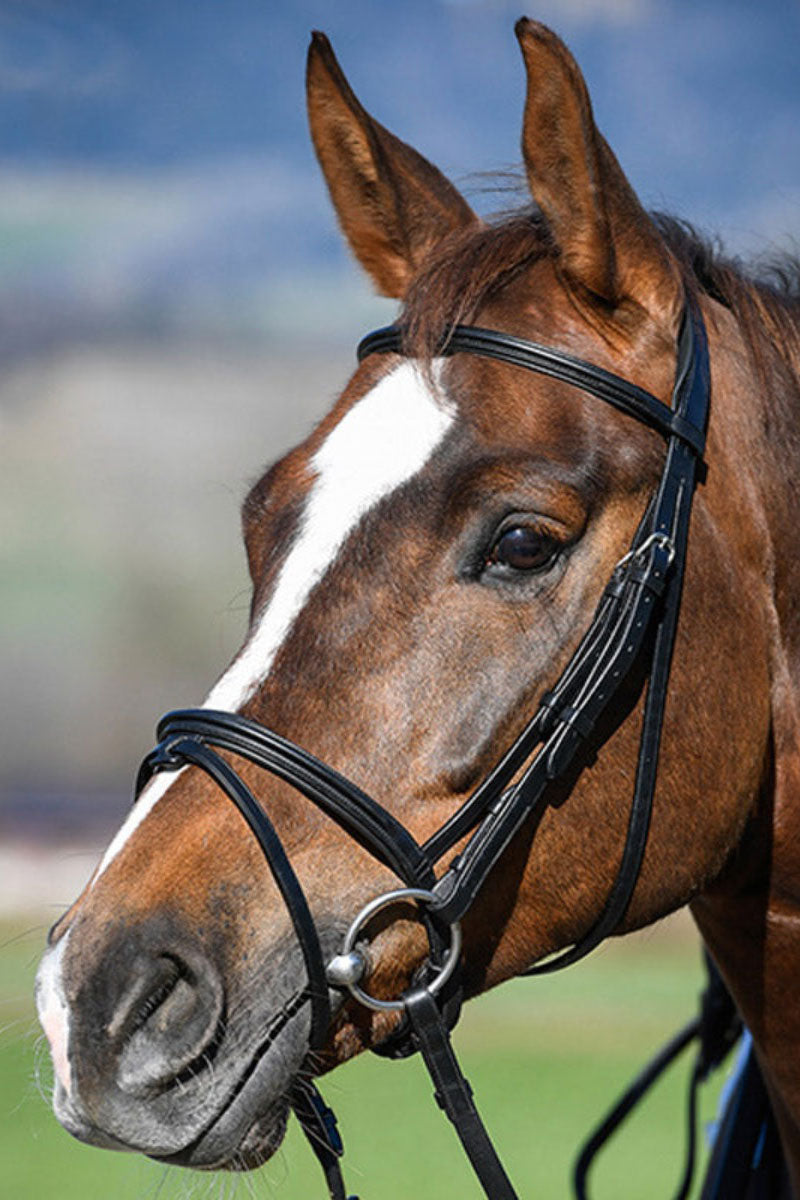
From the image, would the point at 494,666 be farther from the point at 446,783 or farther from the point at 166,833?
the point at 166,833

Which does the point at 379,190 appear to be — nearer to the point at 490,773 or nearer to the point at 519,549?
the point at 519,549

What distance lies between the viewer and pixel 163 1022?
163 centimetres

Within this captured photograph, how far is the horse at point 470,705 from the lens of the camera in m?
1.66

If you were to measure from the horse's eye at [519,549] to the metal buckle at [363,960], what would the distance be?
1.51 feet

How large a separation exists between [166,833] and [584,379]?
0.88 meters

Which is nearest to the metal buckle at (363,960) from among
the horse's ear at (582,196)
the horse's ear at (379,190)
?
the horse's ear at (582,196)

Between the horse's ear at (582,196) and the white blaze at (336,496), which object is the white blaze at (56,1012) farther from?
the horse's ear at (582,196)

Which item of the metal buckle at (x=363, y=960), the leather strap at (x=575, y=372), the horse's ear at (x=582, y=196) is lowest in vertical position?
the metal buckle at (x=363, y=960)

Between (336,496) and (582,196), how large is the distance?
1.93ft

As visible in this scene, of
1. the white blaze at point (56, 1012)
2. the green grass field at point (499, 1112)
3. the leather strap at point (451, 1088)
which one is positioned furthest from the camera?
the green grass field at point (499, 1112)

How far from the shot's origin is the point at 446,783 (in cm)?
177

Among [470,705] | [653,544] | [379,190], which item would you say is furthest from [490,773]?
[379,190]

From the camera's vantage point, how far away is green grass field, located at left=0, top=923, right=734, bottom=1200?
6.16 metres

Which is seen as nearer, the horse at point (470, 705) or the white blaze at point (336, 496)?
the horse at point (470, 705)
